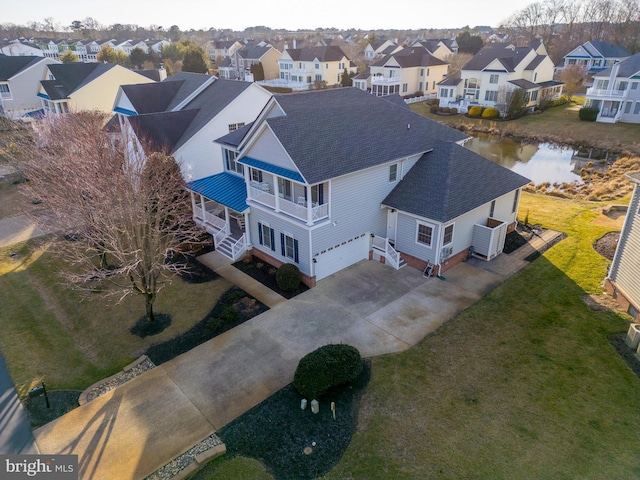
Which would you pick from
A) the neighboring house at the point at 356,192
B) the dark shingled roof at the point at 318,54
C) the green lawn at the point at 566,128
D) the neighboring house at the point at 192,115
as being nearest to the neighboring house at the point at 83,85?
the neighboring house at the point at 192,115

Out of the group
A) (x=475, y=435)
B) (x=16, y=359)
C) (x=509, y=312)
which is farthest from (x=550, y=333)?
(x=16, y=359)

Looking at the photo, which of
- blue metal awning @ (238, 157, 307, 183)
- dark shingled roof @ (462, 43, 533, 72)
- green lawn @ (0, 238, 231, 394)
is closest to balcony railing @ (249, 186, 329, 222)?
blue metal awning @ (238, 157, 307, 183)

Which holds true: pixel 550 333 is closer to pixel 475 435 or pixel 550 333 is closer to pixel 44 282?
pixel 475 435

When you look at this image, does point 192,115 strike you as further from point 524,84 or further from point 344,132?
point 524,84

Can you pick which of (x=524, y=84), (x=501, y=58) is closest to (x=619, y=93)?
(x=524, y=84)

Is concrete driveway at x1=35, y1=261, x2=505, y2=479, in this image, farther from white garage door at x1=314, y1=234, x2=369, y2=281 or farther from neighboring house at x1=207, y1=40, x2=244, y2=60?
neighboring house at x1=207, y1=40, x2=244, y2=60

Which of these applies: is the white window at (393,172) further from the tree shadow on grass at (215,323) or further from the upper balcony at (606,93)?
the upper balcony at (606,93)
